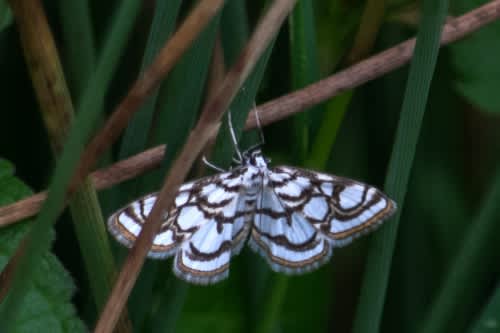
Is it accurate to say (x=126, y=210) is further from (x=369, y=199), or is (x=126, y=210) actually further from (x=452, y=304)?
(x=452, y=304)

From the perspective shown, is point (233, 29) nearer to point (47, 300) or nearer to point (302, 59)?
point (302, 59)

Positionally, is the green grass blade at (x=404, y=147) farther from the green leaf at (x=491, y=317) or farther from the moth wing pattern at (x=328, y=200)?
the green leaf at (x=491, y=317)

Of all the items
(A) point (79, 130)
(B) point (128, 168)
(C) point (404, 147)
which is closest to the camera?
(A) point (79, 130)

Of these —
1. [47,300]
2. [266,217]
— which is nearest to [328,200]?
[266,217]

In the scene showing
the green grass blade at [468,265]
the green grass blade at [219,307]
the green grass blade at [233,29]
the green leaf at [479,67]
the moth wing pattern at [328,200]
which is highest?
the green grass blade at [233,29]

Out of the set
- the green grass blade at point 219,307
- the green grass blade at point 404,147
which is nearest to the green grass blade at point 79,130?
the green grass blade at point 404,147

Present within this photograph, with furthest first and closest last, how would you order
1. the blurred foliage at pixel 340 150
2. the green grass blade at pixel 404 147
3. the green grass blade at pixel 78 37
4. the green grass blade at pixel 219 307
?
the green grass blade at pixel 219 307 < the blurred foliage at pixel 340 150 < the green grass blade at pixel 78 37 < the green grass blade at pixel 404 147

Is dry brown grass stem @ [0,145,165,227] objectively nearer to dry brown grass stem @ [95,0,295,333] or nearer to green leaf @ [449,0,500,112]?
dry brown grass stem @ [95,0,295,333]
